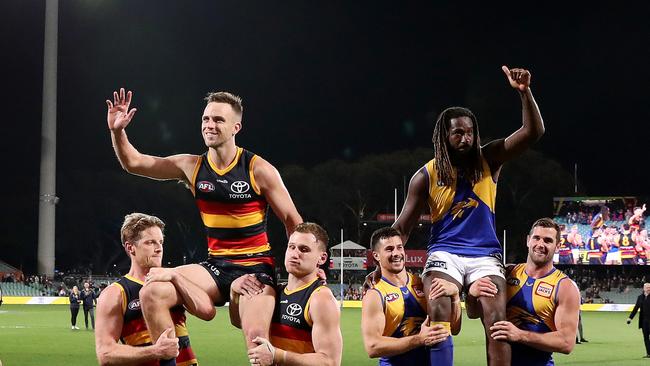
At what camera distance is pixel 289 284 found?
24.3 ft

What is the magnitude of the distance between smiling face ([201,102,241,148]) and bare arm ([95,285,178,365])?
1498 mm

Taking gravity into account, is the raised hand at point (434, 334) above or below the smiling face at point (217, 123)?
below

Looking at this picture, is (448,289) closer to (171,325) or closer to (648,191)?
(171,325)

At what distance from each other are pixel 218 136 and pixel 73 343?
18.6 m

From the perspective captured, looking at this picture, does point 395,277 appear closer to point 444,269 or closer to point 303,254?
point 444,269

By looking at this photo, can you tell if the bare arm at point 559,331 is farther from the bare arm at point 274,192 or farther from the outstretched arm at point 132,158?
the outstretched arm at point 132,158

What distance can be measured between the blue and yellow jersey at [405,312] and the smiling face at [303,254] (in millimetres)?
1210

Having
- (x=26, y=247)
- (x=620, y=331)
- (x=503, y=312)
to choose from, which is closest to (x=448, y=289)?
(x=503, y=312)

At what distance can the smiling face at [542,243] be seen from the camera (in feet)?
24.8

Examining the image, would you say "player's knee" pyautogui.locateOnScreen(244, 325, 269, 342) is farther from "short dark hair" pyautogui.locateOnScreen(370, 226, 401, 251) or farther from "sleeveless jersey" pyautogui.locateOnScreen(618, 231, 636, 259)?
"sleeveless jersey" pyautogui.locateOnScreen(618, 231, 636, 259)

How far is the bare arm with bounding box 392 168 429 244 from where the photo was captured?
7707mm

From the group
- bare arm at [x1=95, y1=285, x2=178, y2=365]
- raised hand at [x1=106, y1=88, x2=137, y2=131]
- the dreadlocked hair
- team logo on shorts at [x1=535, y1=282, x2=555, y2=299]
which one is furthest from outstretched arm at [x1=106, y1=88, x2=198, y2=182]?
team logo on shorts at [x1=535, y1=282, x2=555, y2=299]

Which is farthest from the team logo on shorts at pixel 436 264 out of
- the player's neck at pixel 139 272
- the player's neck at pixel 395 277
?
the player's neck at pixel 139 272

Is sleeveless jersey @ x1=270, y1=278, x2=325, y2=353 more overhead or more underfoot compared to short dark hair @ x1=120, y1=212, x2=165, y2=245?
more underfoot
